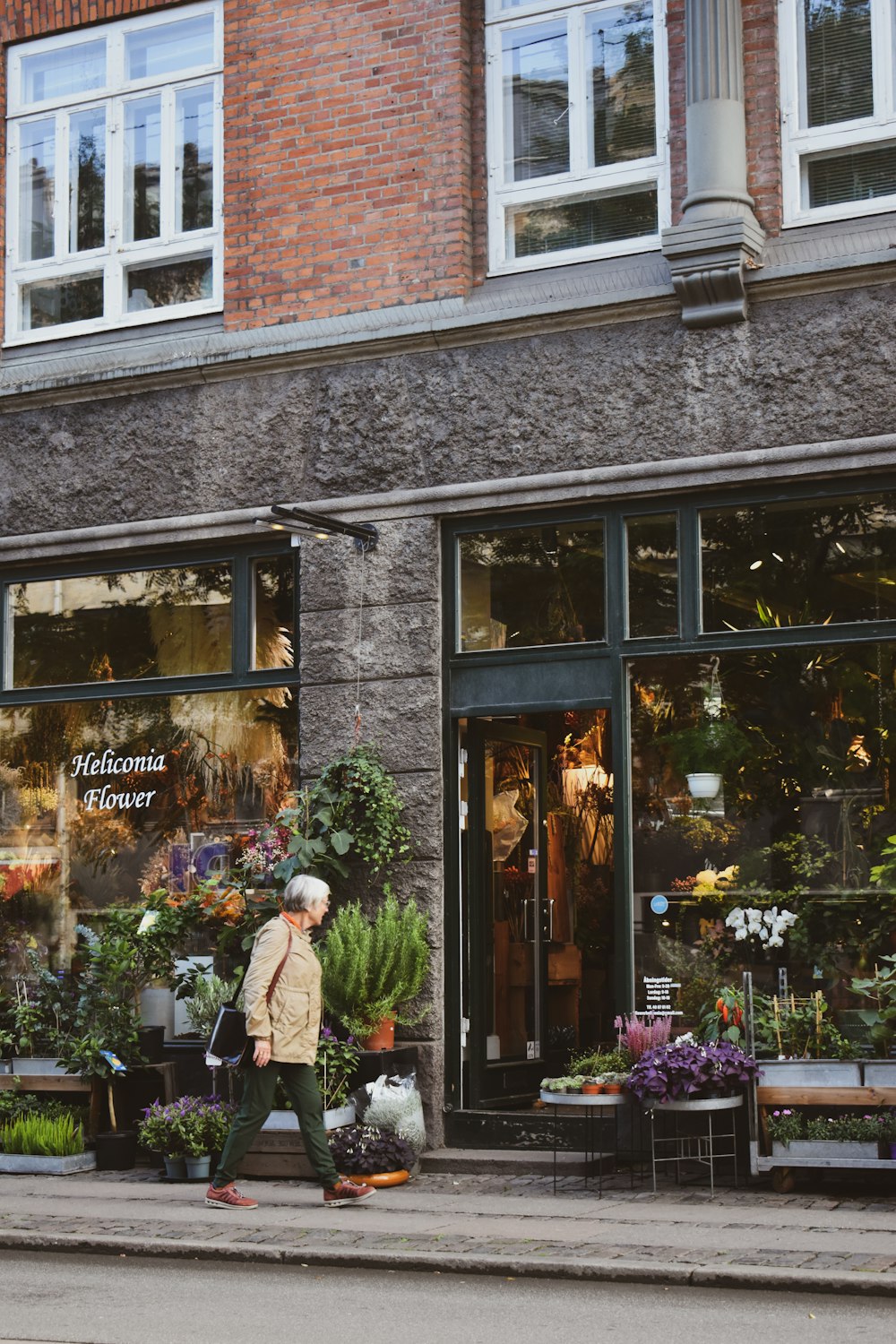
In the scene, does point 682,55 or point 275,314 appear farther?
point 275,314

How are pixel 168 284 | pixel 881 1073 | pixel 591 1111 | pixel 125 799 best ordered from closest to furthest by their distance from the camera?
pixel 881 1073, pixel 591 1111, pixel 125 799, pixel 168 284

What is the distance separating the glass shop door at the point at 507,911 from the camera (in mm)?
12125

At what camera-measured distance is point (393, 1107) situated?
1112 cm

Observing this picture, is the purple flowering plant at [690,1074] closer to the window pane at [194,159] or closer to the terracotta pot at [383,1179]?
the terracotta pot at [383,1179]

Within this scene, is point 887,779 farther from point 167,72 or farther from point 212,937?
point 167,72

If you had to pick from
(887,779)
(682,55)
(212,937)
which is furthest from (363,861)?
(682,55)

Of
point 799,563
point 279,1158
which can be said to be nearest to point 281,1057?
point 279,1158

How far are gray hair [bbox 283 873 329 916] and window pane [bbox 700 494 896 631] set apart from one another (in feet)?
9.91

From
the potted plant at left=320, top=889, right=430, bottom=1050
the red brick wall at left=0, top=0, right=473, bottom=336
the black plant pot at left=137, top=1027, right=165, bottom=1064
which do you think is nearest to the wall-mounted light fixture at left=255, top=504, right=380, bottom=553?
the red brick wall at left=0, top=0, right=473, bottom=336

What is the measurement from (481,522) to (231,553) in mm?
1965

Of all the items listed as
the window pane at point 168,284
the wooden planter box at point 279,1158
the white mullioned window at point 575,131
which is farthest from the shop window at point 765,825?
the window pane at point 168,284

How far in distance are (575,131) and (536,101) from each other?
0.41 m

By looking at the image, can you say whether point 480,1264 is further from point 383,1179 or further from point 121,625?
point 121,625

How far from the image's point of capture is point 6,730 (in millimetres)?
13945
